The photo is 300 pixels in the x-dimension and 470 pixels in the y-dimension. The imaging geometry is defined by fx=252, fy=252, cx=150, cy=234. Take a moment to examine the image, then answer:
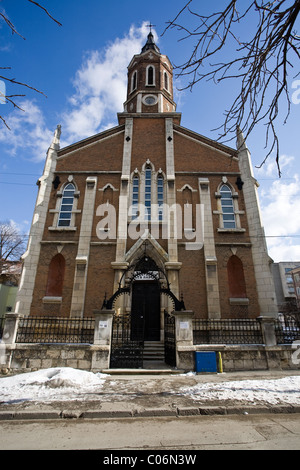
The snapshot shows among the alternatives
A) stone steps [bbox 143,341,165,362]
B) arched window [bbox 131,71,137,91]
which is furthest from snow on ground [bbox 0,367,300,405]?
arched window [bbox 131,71,137,91]

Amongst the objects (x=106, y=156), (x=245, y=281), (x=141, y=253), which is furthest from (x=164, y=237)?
(x=106, y=156)

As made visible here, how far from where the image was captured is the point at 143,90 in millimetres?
21453

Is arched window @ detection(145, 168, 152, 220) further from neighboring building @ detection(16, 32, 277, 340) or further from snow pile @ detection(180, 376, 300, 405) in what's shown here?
snow pile @ detection(180, 376, 300, 405)

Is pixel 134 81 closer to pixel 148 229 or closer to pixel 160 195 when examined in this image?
pixel 160 195

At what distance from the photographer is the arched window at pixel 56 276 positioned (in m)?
14.5

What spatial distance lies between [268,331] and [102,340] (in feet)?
21.6

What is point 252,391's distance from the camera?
6395 millimetres

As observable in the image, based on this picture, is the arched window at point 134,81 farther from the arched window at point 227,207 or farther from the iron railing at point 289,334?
the iron railing at point 289,334

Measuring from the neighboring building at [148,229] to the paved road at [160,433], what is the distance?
7.49 metres

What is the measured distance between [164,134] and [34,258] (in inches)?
480

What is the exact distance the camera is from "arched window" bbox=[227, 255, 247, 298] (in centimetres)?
1447

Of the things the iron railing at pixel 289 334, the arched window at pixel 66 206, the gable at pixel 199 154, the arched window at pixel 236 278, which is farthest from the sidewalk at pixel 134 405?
the gable at pixel 199 154
